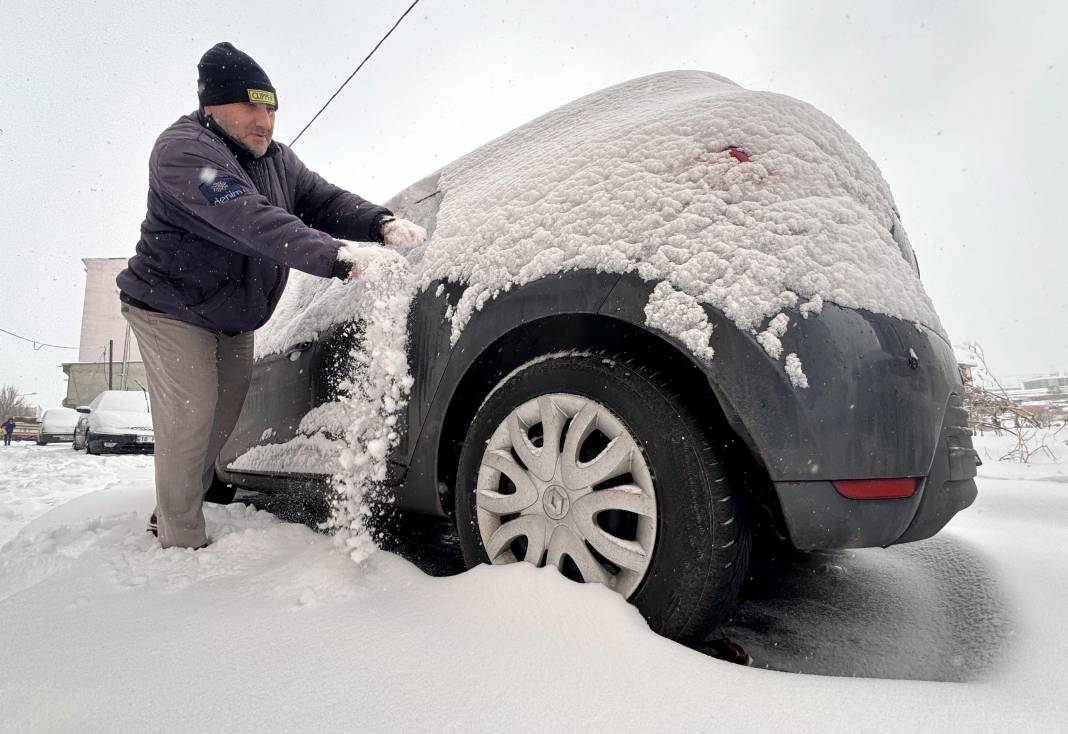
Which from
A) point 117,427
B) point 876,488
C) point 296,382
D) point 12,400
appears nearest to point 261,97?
point 296,382

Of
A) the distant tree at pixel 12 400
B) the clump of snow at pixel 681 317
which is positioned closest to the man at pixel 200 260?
the clump of snow at pixel 681 317

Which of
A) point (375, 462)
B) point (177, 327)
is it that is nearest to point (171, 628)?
point (375, 462)

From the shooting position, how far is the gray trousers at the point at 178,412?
7.06 ft

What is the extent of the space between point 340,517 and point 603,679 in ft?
4.44

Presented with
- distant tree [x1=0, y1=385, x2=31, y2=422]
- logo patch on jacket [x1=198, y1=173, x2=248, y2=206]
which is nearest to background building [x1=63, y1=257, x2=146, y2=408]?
distant tree [x1=0, y1=385, x2=31, y2=422]

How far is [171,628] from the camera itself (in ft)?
4.48

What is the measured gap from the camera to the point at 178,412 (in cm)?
216

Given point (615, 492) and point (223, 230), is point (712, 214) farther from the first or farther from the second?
point (223, 230)

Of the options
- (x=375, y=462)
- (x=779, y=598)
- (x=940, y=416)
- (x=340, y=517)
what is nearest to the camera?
(x=940, y=416)

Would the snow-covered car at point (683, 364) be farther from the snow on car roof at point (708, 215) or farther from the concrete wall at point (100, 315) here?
the concrete wall at point (100, 315)

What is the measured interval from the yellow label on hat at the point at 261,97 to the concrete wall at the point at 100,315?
4144 centimetres

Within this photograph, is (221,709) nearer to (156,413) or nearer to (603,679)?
(603,679)

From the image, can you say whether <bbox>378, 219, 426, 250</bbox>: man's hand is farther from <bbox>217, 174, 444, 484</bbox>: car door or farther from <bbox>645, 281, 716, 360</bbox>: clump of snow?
<bbox>645, 281, 716, 360</bbox>: clump of snow

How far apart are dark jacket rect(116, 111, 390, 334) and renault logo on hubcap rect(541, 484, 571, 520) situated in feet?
3.31
